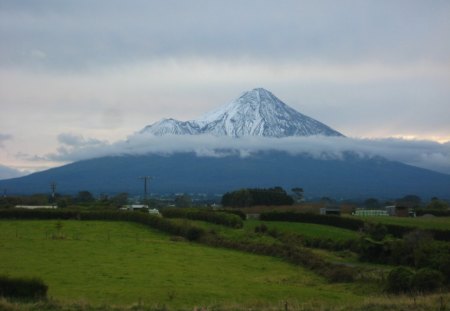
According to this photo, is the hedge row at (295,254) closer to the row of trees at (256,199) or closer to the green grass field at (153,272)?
the green grass field at (153,272)

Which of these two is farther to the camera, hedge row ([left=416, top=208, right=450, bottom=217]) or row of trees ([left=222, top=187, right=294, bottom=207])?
row of trees ([left=222, top=187, right=294, bottom=207])

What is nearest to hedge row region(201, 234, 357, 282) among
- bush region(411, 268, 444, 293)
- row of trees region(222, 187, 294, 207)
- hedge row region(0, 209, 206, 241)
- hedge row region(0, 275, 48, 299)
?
bush region(411, 268, 444, 293)

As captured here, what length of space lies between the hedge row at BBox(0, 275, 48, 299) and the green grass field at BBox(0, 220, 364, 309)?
1.17 metres

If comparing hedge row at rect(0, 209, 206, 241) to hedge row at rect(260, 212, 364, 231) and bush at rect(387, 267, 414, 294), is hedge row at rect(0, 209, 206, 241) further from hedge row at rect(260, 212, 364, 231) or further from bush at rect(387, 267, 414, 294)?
bush at rect(387, 267, 414, 294)

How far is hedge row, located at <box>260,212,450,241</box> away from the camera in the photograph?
156 feet

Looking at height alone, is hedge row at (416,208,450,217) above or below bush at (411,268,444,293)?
above

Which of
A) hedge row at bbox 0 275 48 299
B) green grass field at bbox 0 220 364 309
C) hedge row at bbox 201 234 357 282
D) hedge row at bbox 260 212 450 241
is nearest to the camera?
hedge row at bbox 0 275 48 299

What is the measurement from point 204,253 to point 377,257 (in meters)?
12.3

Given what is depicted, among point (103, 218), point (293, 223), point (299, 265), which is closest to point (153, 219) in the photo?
point (103, 218)

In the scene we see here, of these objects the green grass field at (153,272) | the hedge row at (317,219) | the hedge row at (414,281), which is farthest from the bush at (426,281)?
the hedge row at (317,219)

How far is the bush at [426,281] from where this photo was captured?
993 inches

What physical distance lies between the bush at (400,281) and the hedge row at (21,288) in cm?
1540

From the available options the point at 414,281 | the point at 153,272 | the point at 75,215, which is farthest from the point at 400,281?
the point at 75,215

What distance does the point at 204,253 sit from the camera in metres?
40.9
